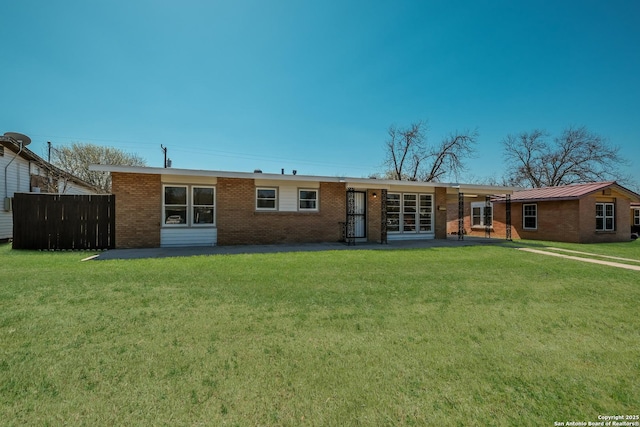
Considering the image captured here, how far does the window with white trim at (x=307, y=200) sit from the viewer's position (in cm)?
1284

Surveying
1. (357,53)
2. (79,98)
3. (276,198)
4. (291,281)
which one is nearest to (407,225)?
(276,198)

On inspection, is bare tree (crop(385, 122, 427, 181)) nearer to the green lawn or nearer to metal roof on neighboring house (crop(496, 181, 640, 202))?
metal roof on neighboring house (crop(496, 181, 640, 202))

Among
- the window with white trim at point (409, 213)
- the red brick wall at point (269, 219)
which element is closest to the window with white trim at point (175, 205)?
the red brick wall at point (269, 219)

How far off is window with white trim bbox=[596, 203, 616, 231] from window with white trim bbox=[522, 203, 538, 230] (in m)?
2.94

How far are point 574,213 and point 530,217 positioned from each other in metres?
2.20

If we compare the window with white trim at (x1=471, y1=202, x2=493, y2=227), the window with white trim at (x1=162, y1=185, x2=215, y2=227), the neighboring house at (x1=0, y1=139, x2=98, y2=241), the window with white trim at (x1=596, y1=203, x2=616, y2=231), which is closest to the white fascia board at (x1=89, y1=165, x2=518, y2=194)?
the window with white trim at (x1=162, y1=185, x2=215, y2=227)

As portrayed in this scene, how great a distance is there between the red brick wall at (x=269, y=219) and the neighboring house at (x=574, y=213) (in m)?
11.8

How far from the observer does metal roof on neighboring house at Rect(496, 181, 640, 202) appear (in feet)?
50.6

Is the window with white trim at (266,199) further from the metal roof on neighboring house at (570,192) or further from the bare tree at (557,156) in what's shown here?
the bare tree at (557,156)

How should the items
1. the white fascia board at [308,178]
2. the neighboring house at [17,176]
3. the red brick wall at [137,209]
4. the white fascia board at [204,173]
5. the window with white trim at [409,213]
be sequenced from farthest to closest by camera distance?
the window with white trim at [409,213] < the neighboring house at [17,176] < the red brick wall at [137,209] < the white fascia board at [308,178] < the white fascia board at [204,173]

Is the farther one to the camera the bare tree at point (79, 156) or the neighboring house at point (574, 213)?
the bare tree at point (79, 156)

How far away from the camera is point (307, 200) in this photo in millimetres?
12930

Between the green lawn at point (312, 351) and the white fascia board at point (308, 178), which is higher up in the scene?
the white fascia board at point (308, 178)

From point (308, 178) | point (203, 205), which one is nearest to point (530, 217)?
point (308, 178)
